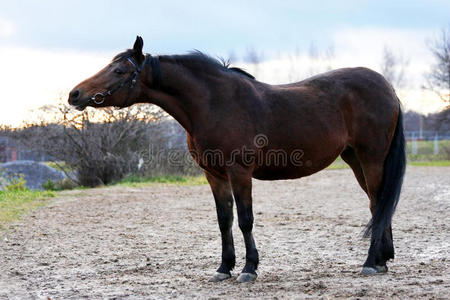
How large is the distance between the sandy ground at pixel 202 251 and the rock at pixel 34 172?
21.0 feet

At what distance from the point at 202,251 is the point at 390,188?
2.54 metres

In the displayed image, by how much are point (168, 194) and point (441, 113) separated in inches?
1056

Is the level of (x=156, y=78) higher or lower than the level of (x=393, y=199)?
higher

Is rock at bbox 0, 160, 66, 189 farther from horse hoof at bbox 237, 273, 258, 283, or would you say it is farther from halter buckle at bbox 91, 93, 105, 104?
horse hoof at bbox 237, 273, 258, 283

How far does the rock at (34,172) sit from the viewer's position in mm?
18703

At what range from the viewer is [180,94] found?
548 centimetres

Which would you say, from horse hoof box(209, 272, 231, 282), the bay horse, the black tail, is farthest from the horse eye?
the black tail

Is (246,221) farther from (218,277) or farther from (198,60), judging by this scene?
(198,60)

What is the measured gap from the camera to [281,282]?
5246 mm

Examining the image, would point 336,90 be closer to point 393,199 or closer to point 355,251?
point 393,199

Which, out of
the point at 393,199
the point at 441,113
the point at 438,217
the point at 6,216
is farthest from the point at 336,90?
the point at 441,113

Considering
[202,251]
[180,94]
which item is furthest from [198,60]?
[202,251]

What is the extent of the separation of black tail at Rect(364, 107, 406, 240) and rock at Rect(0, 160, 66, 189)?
49.0ft

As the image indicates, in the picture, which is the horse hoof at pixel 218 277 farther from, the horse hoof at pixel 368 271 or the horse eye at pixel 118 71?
the horse eye at pixel 118 71
